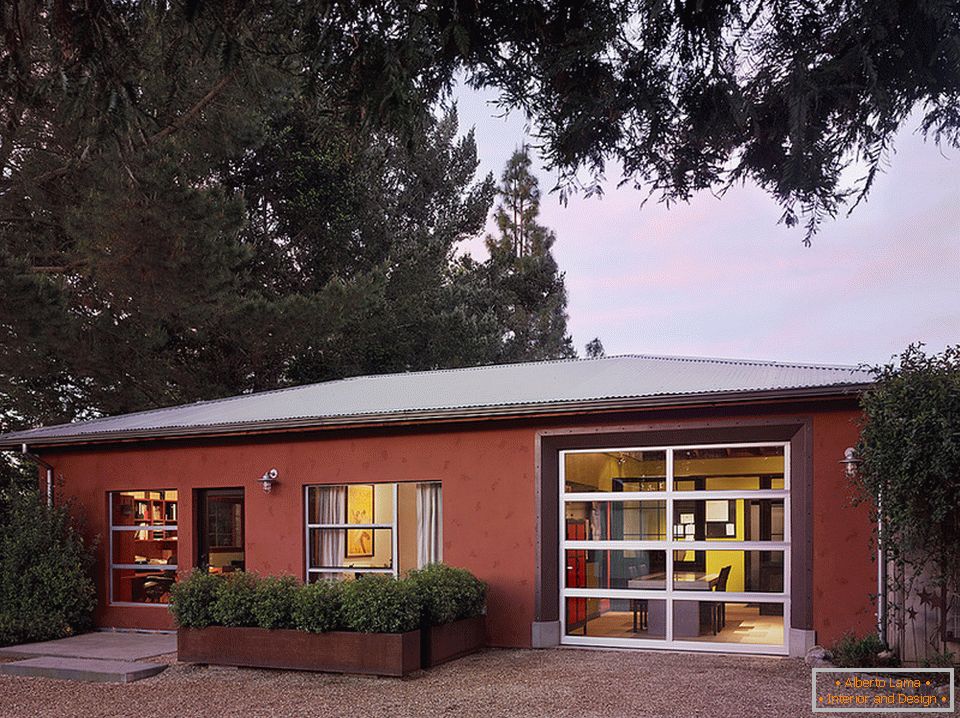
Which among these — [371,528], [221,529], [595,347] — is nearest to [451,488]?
[371,528]

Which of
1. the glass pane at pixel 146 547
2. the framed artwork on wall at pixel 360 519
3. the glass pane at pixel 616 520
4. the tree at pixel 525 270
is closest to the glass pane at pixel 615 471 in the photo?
the glass pane at pixel 616 520

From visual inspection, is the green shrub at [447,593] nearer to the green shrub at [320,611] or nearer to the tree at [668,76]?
the green shrub at [320,611]

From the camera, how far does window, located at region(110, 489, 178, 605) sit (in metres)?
12.9

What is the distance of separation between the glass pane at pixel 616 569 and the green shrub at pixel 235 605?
345cm

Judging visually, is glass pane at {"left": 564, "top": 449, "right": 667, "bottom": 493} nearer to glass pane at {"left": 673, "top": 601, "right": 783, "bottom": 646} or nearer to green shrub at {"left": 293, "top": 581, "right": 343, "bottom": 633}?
glass pane at {"left": 673, "top": 601, "right": 783, "bottom": 646}

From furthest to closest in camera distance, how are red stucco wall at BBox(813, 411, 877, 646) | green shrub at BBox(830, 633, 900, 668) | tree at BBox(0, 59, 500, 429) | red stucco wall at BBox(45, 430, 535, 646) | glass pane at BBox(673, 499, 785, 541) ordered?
tree at BBox(0, 59, 500, 429), red stucco wall at BBox(45, 430, 535, 646), glass pane at BBox(673, 499, 785, 541), red stucco wall at BBox(813, 411, 877, 646), green shrub at BBox(830, 633, 900, 668)

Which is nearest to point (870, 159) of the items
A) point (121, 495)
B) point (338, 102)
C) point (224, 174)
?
point (338, 102)

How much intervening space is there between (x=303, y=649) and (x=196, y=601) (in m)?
1.41

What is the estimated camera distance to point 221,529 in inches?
504

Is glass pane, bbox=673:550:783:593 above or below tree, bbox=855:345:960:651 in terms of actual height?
below

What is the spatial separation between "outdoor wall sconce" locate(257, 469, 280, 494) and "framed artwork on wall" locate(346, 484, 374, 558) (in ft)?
3.24

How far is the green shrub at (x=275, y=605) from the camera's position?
9.45 m

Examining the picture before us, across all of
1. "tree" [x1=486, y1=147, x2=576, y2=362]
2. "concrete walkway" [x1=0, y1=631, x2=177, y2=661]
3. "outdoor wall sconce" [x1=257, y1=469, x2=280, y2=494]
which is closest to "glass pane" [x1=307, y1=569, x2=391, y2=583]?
"outdoor wall sconce" [x1=257, y1=469, x2=280, y2=494]

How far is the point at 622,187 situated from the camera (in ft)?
13.6
